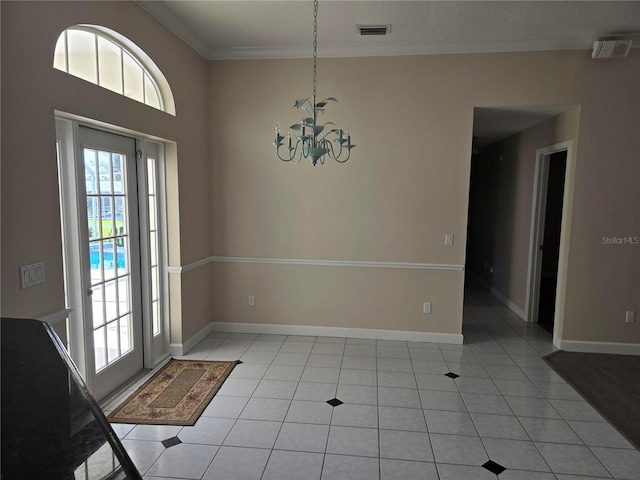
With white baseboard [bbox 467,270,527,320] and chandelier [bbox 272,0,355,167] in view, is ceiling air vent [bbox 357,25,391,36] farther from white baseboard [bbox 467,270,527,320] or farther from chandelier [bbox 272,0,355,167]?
white baseboard [bbox 467,270,527,320]

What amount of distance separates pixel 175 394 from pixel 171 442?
0.66m

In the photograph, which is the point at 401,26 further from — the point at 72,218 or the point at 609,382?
the point at 609,382

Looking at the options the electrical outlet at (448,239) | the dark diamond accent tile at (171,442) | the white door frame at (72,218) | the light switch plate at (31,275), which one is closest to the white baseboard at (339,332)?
the electrical outlet at (448,239)

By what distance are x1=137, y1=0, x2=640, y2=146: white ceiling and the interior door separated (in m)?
1.25

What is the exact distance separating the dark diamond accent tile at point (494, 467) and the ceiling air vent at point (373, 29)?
138 inches

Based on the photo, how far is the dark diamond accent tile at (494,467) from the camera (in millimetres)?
2348

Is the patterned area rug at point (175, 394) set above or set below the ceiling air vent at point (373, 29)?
below

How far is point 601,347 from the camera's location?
4.16 metres

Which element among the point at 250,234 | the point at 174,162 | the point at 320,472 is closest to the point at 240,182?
the point at 250,234

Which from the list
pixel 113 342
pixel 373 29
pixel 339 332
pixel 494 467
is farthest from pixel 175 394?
pixel 373 29

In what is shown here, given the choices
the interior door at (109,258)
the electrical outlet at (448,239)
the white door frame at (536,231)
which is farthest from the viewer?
the white door frame at (536,231)

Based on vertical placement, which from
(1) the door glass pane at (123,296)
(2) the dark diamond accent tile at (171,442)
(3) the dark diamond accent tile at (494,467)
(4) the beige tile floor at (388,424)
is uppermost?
(1) the door glass pane at (123,296)

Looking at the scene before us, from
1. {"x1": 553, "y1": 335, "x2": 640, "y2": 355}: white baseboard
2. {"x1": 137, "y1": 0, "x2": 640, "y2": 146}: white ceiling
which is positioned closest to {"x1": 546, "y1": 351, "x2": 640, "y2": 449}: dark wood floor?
{"x1": 553, "y1": 335, "x2": 640, "y2": 355}: white baseboard

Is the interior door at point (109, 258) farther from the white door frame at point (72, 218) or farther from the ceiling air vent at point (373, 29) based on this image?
the ceiling air vent at point (373, 29)
